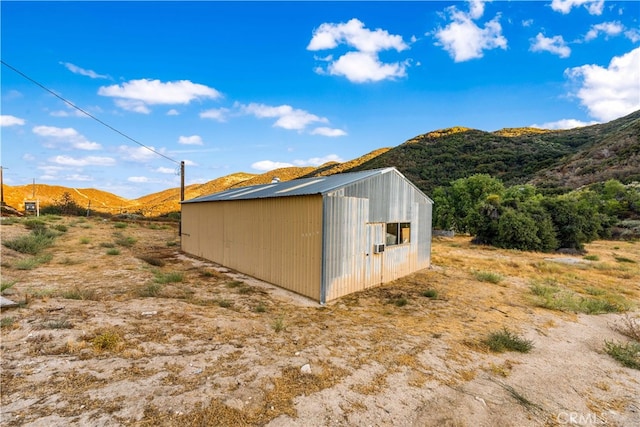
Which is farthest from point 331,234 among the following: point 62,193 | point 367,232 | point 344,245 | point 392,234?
point 62,193

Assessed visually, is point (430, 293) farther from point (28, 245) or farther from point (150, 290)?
point (28, 245)

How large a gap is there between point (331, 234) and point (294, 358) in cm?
364

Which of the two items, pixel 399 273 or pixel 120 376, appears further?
pixel 399 273

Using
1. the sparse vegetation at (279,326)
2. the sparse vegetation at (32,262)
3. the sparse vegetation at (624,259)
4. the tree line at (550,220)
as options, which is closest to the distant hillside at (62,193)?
the sparse vegetation at (32,262)

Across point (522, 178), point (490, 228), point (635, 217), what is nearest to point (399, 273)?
point (490, 228)

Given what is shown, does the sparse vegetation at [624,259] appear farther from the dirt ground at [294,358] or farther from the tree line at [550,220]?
the dirt ground at [294,358]

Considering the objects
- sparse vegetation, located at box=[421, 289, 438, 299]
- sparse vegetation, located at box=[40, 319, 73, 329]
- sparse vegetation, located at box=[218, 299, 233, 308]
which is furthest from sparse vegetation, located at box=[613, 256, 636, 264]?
sparse vegetation, located at box=[40, 319, 73, 329]

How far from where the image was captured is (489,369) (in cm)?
442

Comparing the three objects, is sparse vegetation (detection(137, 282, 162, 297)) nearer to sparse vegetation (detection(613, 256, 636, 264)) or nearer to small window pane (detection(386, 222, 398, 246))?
small window pane (detection(386, 222, 398, 246))

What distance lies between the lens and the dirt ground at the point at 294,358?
3227 millimetres

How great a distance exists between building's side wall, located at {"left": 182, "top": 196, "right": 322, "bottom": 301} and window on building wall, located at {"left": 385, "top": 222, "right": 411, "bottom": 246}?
3.25 meters

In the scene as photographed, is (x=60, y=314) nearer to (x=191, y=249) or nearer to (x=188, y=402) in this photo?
(x=188, y=402)

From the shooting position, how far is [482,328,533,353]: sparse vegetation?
200 inches

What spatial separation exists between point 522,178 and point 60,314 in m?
55.9
